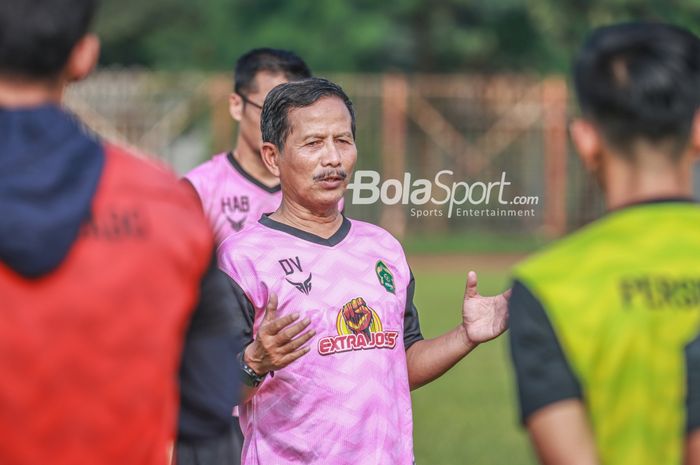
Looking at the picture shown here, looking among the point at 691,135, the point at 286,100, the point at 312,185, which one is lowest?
the point at 691,135

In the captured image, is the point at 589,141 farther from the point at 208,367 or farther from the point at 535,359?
the point at 208,367

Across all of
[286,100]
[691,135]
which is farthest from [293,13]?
[691,135]

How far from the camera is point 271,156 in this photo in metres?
4.48

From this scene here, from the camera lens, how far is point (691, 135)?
262 centimetres

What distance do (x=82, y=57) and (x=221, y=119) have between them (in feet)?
76.7

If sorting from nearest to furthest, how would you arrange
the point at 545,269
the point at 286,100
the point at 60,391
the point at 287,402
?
the point at 60,391 → the point at 545,269 → the point at 287,402 → the point at 286,100

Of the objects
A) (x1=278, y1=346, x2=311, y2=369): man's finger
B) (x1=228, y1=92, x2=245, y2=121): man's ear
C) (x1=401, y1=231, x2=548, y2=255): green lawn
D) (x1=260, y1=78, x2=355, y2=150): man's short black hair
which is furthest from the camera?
(x1=401, y1=231, x2=548, y2=255): green lawn

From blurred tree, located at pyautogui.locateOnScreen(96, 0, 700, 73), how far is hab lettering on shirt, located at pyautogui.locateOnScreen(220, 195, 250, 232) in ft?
69.6

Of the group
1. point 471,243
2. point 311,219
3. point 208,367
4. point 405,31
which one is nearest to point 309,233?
point 311,219

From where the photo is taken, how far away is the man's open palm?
3.90 meters

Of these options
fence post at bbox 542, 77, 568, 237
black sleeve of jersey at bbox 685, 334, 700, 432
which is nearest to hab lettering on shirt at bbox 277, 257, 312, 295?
black sleeve of jersey at bbox 685, 334, 700, 432

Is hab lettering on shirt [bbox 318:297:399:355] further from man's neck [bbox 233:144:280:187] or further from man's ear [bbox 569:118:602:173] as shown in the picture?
man's neck [bbox 233:144:280:187]

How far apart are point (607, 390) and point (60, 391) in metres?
1.08

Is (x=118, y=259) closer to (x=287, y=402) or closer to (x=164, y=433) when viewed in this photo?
(x=164, y=433)
